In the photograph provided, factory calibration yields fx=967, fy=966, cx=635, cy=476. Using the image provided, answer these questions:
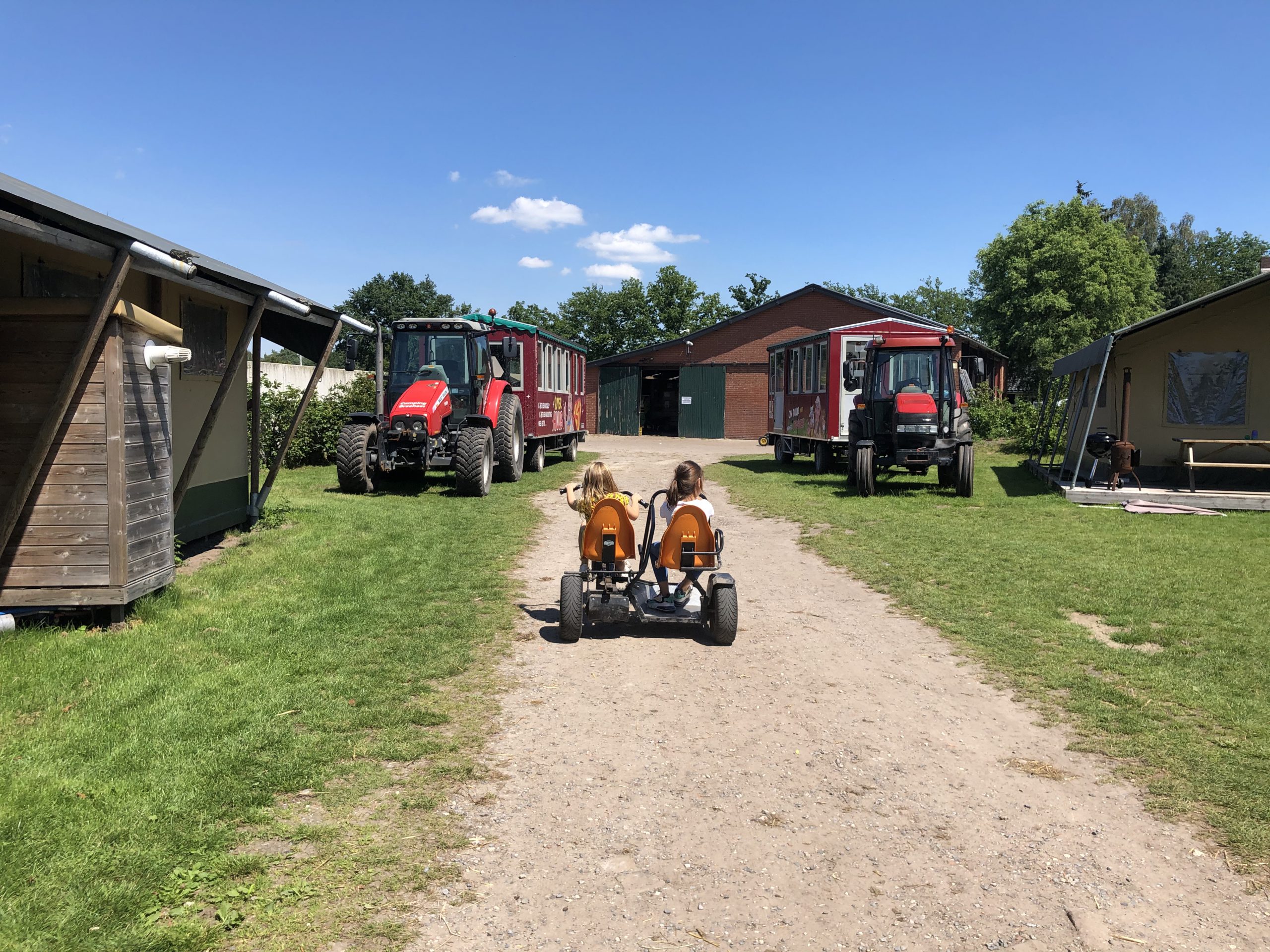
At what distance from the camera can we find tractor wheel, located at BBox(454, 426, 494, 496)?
47.9ft

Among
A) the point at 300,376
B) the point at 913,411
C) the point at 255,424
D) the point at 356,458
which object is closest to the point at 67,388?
the point at 255,424

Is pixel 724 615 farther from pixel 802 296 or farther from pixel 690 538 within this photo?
pixel 802 296

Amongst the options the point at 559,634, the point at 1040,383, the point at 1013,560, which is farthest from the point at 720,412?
the point at 559,634

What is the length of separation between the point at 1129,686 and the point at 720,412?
106 ft

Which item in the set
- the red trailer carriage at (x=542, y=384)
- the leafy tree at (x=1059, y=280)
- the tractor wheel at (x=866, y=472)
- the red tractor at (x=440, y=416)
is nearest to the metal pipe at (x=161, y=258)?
the red tractor at (x=440, y=416)

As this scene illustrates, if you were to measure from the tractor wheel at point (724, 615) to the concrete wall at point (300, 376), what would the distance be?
38.3ft

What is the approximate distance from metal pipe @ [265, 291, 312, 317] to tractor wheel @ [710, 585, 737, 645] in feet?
15.9

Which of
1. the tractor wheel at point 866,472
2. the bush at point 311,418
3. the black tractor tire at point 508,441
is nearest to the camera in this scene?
the tractor wheel at point 866,472

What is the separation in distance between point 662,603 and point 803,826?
10.3ft

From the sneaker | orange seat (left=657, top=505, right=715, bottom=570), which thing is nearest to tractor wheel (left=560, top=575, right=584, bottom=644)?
the sneaker

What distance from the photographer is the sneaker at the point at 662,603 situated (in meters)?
6.99

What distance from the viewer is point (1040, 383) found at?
161ft

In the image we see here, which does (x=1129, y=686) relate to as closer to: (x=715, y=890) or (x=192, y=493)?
(x=715, y=890)

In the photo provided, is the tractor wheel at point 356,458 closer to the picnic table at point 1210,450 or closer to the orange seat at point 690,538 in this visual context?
the orange seat at point 690,538
